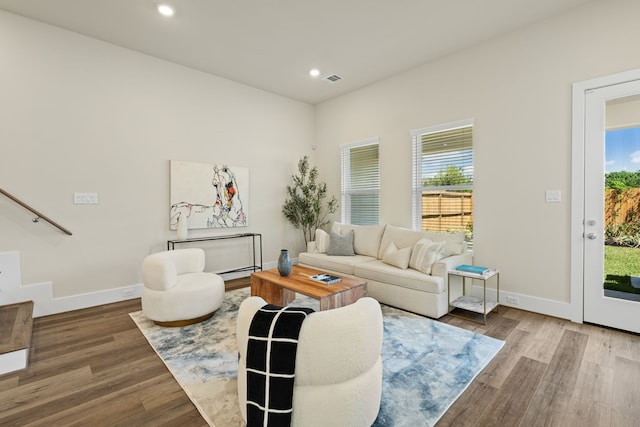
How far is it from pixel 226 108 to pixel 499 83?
3981 millimetres

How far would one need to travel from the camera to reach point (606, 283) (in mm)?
2994

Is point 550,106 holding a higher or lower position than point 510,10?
lower

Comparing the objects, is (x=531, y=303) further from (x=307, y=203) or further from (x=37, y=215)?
(x=37, y=215)

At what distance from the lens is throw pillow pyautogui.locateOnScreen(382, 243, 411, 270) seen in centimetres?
373

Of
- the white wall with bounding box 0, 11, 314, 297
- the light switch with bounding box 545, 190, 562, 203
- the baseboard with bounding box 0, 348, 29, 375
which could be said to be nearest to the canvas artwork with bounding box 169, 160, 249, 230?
the white wall with bounding box 0, 11, 314, 297

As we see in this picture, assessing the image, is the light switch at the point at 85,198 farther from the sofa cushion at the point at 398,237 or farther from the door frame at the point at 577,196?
the door frame at the point at 577,196

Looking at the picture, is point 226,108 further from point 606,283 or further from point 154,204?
point 606,283

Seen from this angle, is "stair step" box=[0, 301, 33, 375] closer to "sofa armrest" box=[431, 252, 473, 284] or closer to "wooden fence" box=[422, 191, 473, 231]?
"sofa armrest" box=[431, 252, 473, 284]

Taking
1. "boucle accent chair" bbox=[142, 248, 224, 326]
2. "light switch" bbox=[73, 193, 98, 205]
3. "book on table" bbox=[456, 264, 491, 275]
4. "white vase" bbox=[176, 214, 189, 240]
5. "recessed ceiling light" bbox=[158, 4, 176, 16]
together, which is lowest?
"boucle accent chair" bbox=[142, 248, 224, 326]

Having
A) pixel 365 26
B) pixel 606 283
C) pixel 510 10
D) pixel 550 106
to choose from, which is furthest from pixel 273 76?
pixel 606 283

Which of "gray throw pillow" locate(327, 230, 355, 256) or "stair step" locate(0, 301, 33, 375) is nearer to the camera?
"stair step" locate(0, 301, 33, 375)

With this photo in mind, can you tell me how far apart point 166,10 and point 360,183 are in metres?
3.67

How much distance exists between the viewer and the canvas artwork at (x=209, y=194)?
14.4 ft

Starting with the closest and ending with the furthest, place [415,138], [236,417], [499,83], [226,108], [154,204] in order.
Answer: [236,417] → [499,83] → [154,204] → [415,138] → [226,108]
